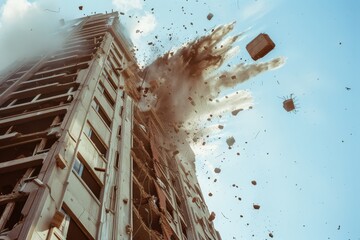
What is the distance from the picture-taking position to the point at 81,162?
10094 mm

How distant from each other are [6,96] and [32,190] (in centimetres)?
877

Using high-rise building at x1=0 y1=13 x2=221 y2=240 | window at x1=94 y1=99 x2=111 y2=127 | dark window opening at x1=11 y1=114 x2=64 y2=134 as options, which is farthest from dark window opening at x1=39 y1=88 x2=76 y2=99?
Result: dark window opening at x1=11 y1=114 x2=64 y2=134

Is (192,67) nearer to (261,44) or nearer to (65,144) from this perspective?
(261,44)

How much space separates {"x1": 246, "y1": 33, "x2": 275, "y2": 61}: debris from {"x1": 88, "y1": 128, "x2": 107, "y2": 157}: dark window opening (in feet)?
21.0

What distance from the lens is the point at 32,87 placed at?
1595cm

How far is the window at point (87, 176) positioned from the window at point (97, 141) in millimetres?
1740

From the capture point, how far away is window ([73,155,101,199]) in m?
9.75

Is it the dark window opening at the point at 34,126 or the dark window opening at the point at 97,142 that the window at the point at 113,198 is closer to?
the dark window opening at the point at 97,142

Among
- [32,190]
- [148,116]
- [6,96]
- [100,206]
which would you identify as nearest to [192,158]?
[148,116]

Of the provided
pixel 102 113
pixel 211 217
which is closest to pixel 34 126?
pixel 102 113

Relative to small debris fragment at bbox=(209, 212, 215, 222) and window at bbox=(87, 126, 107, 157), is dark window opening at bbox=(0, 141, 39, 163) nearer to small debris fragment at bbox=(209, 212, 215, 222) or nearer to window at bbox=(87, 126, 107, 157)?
window at bbox=(87, 126, 107, 157)

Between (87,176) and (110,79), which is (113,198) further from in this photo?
(110,79)

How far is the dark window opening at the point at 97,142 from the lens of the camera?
11797 millimetres

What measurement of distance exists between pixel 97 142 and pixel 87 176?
2.22 m
